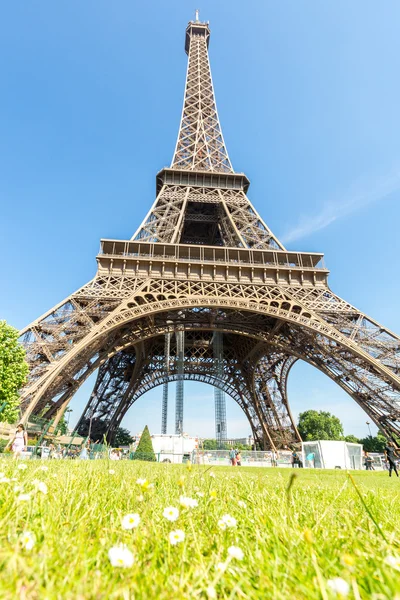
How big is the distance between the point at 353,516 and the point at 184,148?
1379 inches

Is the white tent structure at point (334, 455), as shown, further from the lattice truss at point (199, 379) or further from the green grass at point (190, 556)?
the green grass at point (190, 556)

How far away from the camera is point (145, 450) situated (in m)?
21.7

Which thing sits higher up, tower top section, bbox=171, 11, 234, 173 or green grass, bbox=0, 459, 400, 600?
tower top section, bbox=171, 11, 234, 173

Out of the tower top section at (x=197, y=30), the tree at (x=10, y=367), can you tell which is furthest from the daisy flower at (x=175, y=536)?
the tower top section at (x=197, y=30)

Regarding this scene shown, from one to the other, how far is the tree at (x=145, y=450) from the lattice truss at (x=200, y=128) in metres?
22.6

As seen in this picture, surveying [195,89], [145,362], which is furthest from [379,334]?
[195,89]

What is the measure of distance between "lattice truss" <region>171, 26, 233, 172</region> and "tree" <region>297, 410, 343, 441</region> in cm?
5481

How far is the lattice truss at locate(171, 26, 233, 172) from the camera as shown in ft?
105

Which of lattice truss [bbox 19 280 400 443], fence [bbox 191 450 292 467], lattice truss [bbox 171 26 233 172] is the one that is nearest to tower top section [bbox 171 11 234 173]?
lattice truss [bbox 171 26 233 172]

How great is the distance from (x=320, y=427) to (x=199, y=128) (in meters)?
58.1

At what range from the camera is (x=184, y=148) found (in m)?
33.1

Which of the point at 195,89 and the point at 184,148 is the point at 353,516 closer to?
the point at 184,148

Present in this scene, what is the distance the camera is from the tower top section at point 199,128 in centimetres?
3178

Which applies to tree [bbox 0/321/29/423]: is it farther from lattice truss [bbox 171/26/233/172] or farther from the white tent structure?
lattice truss [bbox 171/26/233/172]
